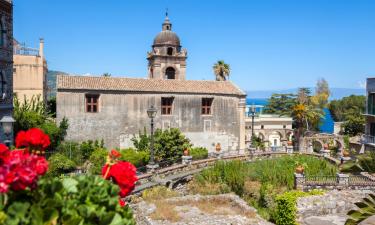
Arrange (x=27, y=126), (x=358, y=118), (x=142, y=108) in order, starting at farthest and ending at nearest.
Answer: (x=358, y=118), (x=142, y=108), (x=27, y=126)

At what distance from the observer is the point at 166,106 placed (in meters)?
33.6

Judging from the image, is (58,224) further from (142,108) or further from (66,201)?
(142,108)

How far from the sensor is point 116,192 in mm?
4594

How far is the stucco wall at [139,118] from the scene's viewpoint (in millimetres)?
30016

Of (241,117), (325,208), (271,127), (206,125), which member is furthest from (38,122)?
(271,127)

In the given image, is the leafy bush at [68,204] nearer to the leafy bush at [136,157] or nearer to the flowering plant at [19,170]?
the flowering plant at [19,170]

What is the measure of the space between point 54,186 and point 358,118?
5352 cm

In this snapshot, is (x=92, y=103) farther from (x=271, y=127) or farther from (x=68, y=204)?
(x=271, y=127)

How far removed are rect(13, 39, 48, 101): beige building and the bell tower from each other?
10.9m

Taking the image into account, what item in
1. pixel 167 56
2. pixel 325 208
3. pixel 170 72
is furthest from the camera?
pixel 170 72

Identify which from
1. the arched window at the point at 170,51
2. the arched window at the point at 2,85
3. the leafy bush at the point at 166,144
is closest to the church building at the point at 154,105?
the arched window at the point at 170,51

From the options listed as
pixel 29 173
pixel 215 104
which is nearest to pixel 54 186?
pixel 29 173

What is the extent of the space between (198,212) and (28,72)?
2527 centimetres

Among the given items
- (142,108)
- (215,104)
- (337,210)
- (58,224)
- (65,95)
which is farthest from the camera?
(215,104)
